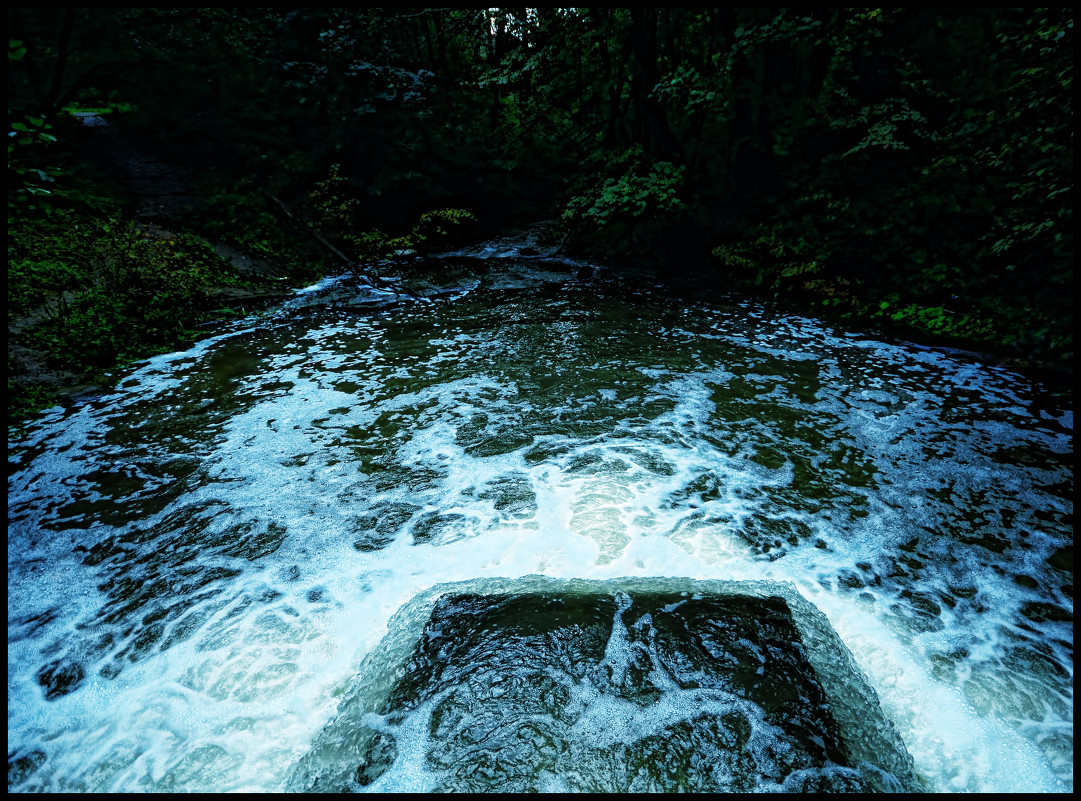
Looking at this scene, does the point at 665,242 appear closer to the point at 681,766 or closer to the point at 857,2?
the point at 857,2

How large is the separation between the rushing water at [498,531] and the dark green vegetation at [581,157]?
6.60 feet

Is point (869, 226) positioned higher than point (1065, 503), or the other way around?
point (869, 226)

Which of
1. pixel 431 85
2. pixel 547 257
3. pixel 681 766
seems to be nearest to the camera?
pixel 681 766

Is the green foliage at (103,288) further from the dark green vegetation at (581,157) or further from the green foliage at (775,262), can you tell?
→ the green foliage at (775,262)

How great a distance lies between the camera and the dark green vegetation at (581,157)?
727cm

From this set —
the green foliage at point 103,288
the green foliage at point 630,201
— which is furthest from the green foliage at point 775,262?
the green foliage at point 103,288

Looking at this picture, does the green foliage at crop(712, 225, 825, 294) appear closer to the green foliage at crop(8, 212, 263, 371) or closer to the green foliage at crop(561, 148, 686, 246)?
the green foliage at crop(561, 148, 686, 246)

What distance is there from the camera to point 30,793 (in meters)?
2.31

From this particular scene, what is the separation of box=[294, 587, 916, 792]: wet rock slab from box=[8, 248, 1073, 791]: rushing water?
0.17 ft

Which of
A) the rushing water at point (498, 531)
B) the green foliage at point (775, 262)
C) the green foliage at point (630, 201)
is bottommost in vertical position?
the rushing water at point (498, 531)

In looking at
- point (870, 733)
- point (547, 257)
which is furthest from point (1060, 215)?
point (547, 257)

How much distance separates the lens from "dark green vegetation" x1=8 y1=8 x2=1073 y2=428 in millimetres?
7266

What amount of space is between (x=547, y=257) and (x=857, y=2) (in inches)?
330

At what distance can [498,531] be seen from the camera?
4.05 m
